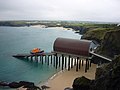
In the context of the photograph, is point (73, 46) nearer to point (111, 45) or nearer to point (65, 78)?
point (65, 78)

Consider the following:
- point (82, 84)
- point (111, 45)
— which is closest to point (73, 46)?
point (111, 45)

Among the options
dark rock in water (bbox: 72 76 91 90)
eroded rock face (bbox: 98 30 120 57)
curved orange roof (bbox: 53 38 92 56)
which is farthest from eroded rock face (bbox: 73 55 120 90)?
eroded rock face (bbox: 98 30 120 57)

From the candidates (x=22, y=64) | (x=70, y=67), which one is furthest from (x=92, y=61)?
(x=22, y=64)

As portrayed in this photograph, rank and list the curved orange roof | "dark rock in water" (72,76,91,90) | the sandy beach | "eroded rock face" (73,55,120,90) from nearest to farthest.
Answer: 1. "eroded rock face" (73,55,120,90)
2. "dark rock in water" (72,76,91,90)
3. the sandy beach
4. the curved orange roof

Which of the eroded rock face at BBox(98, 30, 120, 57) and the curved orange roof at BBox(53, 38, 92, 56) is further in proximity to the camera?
the eroded rock face at BBox(98, 30, 120, 57)

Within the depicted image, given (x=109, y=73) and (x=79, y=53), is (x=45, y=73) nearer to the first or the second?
(x=79, y=53)

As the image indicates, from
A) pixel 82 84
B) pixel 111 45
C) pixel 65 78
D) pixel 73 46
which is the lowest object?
pixel 65 78

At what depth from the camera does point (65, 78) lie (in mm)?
49094

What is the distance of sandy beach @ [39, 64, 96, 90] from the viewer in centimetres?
4400

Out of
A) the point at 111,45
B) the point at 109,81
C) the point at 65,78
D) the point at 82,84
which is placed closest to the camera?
the point at 109,81

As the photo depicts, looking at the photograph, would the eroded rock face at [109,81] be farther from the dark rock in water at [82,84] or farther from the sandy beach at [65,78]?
the sandy beach at [65,78]

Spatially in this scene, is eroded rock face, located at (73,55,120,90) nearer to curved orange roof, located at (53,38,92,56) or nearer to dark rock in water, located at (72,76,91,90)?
dark rock in water, located at (72,76,91,90)

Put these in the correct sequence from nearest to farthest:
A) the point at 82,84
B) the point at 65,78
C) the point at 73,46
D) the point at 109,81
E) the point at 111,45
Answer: the point at 109,81, the point at 82,84, the point at 65,78, the point at 73,46, the point at 111,45

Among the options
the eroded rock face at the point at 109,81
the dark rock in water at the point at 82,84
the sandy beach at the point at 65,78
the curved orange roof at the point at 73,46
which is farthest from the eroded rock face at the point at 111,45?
the eroded rock face at the point at 109,81
